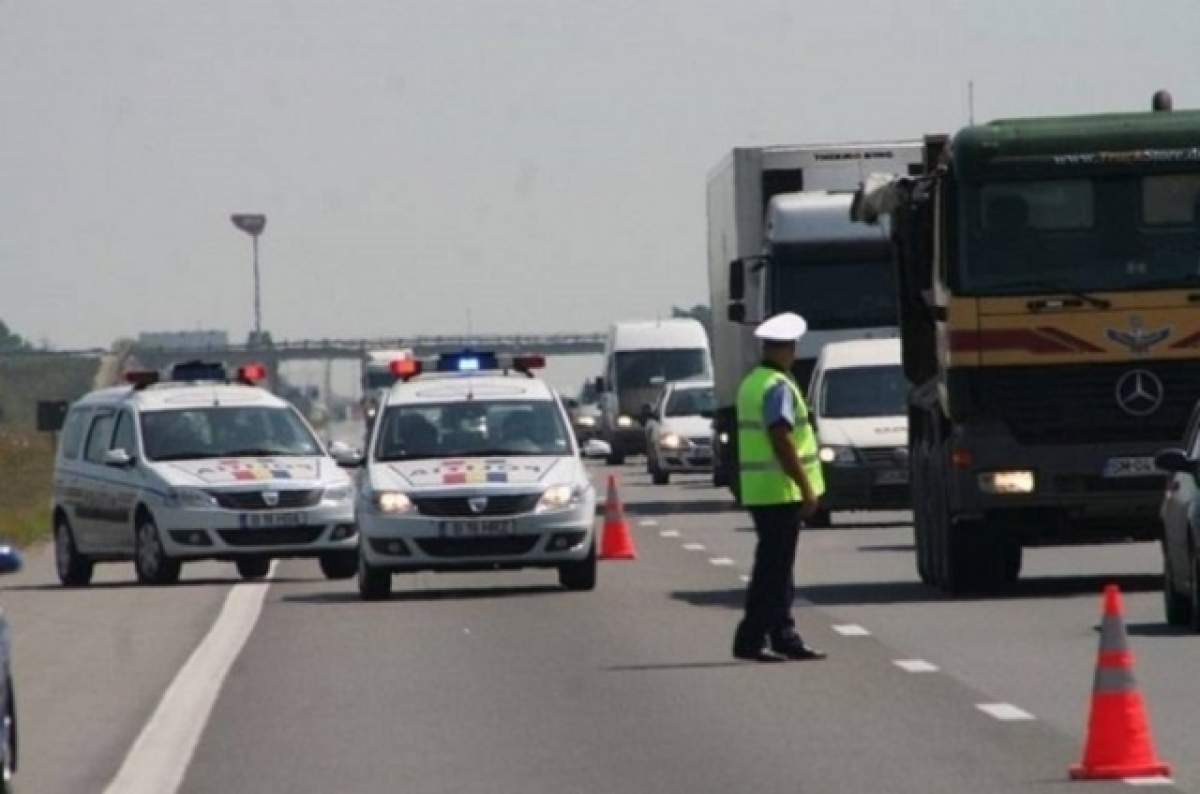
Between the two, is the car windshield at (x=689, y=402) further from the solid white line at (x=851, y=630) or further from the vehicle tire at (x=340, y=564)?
the solid white line at (x=851, y=630)

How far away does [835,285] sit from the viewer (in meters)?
40.5

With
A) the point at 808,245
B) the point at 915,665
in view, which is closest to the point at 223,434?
the point at 808,245

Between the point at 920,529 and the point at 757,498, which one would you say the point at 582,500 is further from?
the point at 757,498

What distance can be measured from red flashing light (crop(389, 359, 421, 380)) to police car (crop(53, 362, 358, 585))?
0.91 m

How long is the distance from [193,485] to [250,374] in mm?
4976

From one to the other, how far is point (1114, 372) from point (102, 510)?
10162 millimetres

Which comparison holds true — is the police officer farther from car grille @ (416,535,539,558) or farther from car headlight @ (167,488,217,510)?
car headlight @ (167,488,217,510)

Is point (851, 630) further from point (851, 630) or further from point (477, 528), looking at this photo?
point (477, 528)

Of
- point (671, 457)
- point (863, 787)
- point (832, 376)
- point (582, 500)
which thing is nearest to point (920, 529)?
point (582, 500)

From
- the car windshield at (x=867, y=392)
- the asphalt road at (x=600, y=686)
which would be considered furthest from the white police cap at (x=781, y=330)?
the car windshield at (x=867, y=392)

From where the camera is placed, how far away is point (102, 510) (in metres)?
32.3

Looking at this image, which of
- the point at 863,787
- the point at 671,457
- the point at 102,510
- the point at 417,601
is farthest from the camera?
the point at 671,457

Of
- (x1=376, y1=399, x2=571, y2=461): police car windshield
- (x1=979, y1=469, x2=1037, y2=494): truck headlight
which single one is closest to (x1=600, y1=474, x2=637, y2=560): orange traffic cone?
(x1=376, y1=399, x2=571, y2=461): police car windshield

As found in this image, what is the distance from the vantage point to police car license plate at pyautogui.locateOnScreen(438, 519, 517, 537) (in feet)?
91.4
